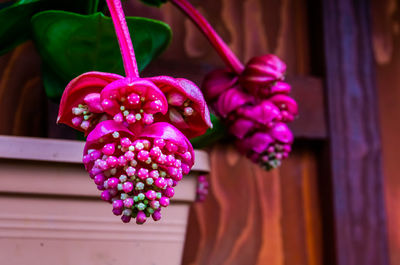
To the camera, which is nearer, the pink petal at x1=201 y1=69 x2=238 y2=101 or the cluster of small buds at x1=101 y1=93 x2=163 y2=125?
the cluster of small buds at x1=101 y1=93 x2=163 y2=125

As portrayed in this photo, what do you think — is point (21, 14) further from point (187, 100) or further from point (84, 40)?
point (187, 100)

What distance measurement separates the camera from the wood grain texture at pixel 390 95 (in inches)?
34.7

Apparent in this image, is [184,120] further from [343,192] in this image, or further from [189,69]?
[343,192]

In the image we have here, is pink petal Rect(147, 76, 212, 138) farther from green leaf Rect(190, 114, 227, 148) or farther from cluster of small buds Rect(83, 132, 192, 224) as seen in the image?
green leaf Rect(190, 114, 227, 148)

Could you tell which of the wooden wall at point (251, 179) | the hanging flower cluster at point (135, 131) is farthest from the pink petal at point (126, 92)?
the wooden wall at point (251, 179)

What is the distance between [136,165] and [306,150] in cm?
55

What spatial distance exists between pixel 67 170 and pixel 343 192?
1.56 feet

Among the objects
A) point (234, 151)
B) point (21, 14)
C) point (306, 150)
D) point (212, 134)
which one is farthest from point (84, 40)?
point (306, 150)

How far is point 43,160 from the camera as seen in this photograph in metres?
0.49

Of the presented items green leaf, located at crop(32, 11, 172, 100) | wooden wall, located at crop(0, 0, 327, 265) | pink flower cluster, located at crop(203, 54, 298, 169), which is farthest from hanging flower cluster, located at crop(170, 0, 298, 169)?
wooden wall, located at crop(0, 0, 327, 265)

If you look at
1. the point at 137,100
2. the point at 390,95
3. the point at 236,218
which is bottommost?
the point at 236,218

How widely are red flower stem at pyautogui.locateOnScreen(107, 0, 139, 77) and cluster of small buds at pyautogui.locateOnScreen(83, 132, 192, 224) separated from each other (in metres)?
0.07

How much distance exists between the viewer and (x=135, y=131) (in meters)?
0.38

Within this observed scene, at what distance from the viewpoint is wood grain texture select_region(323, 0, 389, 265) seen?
812 millimetres
